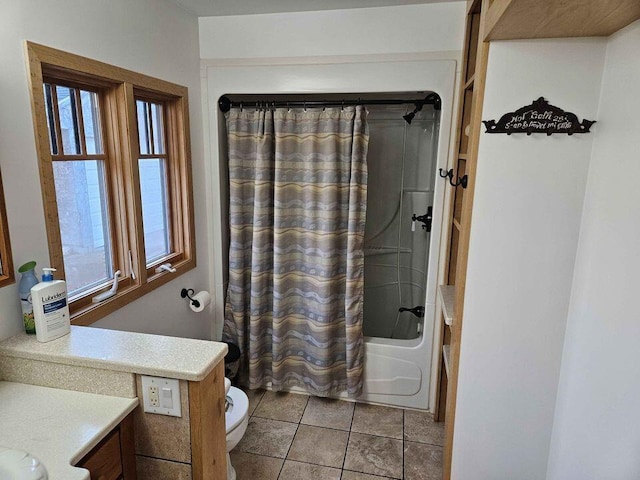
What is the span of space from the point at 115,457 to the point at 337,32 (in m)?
2.22

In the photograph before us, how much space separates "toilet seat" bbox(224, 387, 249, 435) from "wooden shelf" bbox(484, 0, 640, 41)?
1862 millimetres

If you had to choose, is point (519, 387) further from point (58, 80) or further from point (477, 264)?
point (58, 80)

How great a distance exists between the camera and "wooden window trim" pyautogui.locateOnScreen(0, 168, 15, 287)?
134 centimetres

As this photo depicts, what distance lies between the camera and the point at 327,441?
92.0 inches

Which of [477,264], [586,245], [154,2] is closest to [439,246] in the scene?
[477,264]

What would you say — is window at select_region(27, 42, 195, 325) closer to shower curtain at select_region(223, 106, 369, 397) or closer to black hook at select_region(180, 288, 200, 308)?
black hook at select_region(180, 288, 200, 308)

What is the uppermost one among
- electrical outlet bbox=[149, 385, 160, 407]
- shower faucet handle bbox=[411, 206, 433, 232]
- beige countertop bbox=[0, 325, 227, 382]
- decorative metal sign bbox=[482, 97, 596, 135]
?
decorative metal sign bbox=[482, 97, 596, 135]

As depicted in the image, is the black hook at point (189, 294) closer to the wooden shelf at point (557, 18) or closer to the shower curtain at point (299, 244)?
the shower curtain at point (299, 244)

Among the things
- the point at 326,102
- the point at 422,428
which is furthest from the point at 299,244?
the point at 422,428

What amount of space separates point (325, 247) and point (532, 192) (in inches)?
49.7

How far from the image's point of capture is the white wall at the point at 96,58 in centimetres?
135

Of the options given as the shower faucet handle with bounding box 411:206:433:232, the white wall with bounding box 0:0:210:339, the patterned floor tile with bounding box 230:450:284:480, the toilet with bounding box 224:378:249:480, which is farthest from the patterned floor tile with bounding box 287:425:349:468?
the shower faucet handle with bounding box 411:206:433:232

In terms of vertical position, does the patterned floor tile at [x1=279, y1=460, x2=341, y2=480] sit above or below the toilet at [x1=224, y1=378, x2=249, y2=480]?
below

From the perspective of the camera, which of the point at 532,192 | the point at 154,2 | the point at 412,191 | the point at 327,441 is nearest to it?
the point at 532,192
